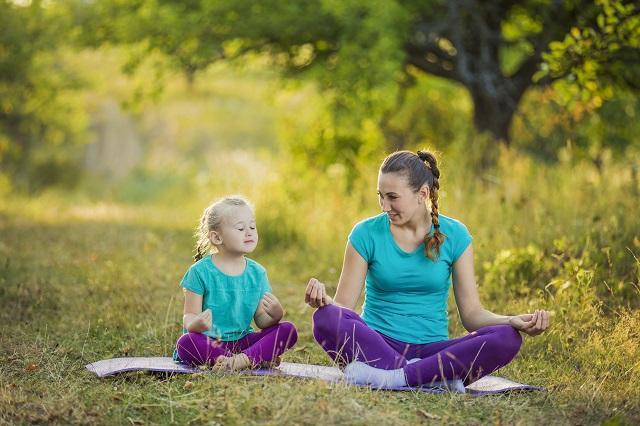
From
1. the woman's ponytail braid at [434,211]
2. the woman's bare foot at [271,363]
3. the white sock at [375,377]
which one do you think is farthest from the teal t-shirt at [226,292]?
the woman's ponytail braid at [434,211]

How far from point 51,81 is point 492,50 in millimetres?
8906

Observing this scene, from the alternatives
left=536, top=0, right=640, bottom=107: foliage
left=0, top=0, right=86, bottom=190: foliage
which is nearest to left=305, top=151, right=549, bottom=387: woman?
left=536, top=0, right=640, bottom=107: foliage

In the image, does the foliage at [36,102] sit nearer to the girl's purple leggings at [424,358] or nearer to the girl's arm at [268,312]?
the girl's arm at [268,312]

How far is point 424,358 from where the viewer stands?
4.36 metres

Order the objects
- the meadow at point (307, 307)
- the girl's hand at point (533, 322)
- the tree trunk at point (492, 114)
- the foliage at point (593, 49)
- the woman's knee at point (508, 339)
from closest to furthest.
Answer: the meadow at point (307, 307), the girl's hand at point (533, 322), the woman's knee at point (508, 339), the foliage at point (593, 49), the tree trunk at point (492, 114)

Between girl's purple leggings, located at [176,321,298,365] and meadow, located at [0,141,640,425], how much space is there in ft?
0.56

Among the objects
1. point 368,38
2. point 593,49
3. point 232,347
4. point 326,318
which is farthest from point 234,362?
point 368,38

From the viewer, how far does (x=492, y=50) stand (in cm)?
1133

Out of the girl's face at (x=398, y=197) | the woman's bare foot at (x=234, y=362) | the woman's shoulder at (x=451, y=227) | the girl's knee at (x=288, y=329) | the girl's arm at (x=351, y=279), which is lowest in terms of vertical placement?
the woman's bare foot at (x=234, y=362)

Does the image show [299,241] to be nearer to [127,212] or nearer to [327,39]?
[327,39]

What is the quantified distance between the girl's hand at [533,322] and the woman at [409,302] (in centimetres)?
6

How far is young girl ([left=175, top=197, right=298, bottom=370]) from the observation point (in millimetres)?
4398

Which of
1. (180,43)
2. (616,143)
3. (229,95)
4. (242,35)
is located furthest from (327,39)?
(229,95)

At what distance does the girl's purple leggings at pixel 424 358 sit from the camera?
417 centimetres
